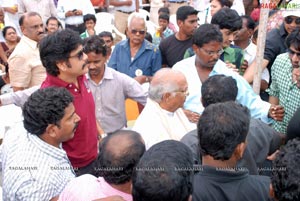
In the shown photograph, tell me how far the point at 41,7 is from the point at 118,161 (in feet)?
20.1

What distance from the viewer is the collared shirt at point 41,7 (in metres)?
7.48

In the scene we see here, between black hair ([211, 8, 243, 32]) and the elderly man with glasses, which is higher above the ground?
black hair ([211, 8, 243, 32])

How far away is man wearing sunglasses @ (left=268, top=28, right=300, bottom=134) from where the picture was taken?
134 inches

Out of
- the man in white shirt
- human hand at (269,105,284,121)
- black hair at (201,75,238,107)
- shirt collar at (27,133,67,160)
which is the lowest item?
the man in white shirt

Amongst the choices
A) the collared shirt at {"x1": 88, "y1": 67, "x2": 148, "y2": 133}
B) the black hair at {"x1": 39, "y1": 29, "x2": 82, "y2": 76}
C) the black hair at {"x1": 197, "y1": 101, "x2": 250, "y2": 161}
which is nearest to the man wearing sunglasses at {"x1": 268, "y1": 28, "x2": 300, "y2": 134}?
the collared shirt at {"x1": 88, "y1": 67, "x2": 148, "y2": 133}

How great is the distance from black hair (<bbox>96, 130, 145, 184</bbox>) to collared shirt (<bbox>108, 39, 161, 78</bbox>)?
9.03 feet

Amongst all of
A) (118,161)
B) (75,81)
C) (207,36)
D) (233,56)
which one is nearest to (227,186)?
(118,161)

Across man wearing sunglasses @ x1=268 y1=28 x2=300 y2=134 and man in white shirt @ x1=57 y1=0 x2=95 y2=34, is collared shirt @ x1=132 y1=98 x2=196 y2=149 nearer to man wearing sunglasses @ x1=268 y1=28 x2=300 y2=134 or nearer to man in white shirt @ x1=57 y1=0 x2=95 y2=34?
man wearing sunglasses @ x1=268 y1=28 x2=300 y2=134

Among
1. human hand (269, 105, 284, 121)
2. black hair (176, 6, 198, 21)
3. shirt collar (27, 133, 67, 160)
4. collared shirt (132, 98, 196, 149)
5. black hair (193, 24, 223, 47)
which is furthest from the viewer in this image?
black hair (176, 6, 198, 21)

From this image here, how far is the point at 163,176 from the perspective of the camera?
5.65 feet

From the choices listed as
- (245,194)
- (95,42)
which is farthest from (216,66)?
(245,194)

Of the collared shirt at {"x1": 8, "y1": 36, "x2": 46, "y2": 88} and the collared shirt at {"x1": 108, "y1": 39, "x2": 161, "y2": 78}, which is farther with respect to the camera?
the collared shirt at {"x1": 108, "y1": 39, "x2": 161, "y2": 78}

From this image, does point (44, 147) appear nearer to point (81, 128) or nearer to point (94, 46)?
point (81, 128)

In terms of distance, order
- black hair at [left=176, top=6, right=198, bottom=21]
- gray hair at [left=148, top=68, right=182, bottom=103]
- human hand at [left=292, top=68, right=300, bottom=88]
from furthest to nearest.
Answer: black hair at [left=176, top=6, right=198, bottom=21]
human hand at [left=292, top=68, right=300, bottom=88]
gray hair at [left=148, top=68, right=182, bottom=103]
